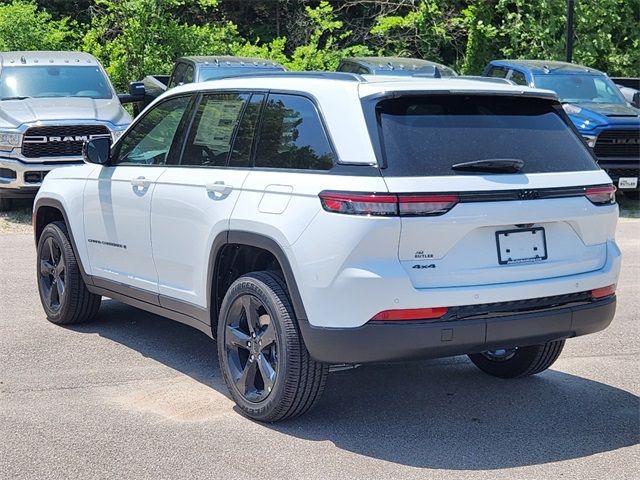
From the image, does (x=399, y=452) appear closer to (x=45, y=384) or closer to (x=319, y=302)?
(x=319, y=302)

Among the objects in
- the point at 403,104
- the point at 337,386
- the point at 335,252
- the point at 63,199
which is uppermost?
the point at 403,104

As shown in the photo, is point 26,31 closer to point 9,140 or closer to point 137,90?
point 137,90

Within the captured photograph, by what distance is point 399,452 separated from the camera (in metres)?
4.83

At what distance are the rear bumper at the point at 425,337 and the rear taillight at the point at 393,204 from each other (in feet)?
1.75

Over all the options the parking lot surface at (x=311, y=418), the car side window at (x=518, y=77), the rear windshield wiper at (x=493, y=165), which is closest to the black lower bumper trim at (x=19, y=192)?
the parking lot surface at (x=311, y=418)

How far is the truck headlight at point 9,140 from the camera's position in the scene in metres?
12.4

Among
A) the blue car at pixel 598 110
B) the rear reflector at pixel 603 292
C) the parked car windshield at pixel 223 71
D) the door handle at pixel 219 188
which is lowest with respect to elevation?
the blue car at pixel 598 110

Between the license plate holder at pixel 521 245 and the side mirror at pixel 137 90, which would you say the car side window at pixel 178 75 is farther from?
the license plate holder at pixel 521 245

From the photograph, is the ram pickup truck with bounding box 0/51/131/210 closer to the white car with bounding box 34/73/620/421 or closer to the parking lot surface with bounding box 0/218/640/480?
the parking lot surface with bounding box 0/218/640/480

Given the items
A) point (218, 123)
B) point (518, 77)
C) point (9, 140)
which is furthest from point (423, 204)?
point (518, 77)

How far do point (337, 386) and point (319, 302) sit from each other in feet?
4.57

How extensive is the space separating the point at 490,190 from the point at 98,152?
3046 mm

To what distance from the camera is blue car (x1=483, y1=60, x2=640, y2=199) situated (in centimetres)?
1458

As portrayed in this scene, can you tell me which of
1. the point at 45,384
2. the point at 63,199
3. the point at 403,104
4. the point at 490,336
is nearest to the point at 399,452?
the point at 490,336
